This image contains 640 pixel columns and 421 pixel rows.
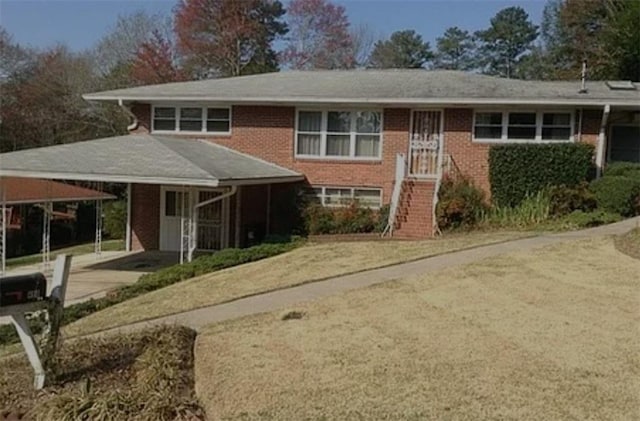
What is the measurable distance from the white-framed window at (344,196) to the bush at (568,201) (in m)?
5.21

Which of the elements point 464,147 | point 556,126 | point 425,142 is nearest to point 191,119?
point 425,142

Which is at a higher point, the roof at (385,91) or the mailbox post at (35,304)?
the roof at (385,91)

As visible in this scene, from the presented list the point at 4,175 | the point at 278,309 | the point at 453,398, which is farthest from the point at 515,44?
the point at 453,398

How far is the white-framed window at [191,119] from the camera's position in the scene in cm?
2278

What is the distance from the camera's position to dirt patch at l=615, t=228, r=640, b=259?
12865 mm

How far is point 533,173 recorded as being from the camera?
1936 centimetres

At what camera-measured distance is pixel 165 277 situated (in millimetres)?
14922

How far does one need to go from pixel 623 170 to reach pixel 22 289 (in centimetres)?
1721

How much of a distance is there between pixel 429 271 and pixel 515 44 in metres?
43.3

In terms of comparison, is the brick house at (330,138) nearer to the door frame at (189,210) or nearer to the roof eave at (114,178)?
the door frame at (189,210)

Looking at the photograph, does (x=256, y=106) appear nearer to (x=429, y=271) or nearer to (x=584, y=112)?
(x=584, y=112)

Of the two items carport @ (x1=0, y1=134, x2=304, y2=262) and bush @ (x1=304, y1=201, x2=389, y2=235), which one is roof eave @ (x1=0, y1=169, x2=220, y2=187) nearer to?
carport @ (x1=0, y1=134, x2=304, y2=262)

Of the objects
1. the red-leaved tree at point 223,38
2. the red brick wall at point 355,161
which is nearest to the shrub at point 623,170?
the red brick wall at point 355,161

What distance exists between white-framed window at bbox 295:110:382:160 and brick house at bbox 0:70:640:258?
3cm
